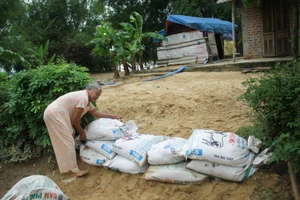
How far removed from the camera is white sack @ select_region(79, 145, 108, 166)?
372cm

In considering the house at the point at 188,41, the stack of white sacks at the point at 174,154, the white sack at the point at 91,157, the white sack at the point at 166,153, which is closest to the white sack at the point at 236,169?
the stack of white sacks at the point at 174,154

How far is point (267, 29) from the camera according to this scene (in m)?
10.1

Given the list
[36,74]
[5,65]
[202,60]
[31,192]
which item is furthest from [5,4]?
[31,192]

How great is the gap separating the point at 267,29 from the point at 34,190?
9807mm

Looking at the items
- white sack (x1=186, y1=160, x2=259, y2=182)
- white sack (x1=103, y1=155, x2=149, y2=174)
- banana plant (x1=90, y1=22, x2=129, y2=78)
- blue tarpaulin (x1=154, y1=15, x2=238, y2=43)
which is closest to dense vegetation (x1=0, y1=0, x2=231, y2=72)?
blue tarpaulin (x1=154, y1=15, x2=238, y2=43)

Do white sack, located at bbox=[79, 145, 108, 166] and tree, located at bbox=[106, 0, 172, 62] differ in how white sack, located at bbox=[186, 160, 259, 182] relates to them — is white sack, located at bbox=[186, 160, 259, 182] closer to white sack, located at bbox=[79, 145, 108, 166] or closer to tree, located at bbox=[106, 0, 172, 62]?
white sack, located at bbox=[79, 145, 108, 166]

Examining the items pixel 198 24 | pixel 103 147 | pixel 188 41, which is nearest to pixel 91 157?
pixel 103 147

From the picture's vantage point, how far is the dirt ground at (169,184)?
2.74 meters

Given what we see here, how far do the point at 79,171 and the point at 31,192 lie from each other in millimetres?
861

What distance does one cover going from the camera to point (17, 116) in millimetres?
4297

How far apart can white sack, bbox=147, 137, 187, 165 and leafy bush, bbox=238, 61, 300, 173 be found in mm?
941

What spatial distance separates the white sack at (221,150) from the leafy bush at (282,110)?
276 mm

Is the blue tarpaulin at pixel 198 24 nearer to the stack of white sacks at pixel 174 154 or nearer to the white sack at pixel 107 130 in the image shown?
the white sack at pixel 107 130

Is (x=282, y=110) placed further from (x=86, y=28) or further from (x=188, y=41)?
(x=86, y=28)
